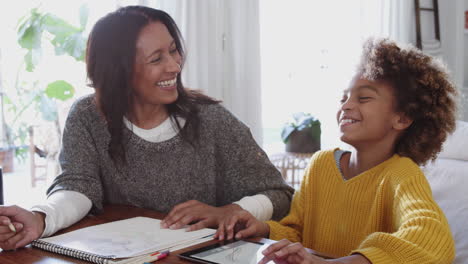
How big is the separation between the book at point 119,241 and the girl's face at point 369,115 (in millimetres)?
434

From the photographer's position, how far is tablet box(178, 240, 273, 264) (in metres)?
0.93

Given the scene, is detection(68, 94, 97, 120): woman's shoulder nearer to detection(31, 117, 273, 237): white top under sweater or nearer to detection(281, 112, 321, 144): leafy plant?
detection(31, 117, 273, 237): white top under sweater

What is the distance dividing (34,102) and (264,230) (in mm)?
3550

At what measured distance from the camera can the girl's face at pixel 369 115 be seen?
1.32 m

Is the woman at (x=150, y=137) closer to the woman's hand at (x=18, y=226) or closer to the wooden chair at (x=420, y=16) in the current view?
the woman's hand at (x=18, y=226)

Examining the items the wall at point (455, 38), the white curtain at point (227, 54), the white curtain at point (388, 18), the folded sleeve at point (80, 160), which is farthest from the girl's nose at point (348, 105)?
the wall at point (455, 38)

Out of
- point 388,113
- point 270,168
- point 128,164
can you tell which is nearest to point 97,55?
point 128,164

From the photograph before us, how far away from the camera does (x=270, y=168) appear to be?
1586mm

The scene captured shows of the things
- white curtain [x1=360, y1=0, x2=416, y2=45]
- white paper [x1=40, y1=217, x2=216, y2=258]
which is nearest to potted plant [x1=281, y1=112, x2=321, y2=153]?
white curtain [x1=360, y1=0, x2=416, y2=45]

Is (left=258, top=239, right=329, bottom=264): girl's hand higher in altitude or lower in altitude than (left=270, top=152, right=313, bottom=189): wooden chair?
higher

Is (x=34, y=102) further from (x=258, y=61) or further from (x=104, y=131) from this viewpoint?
(x=104, y=131)

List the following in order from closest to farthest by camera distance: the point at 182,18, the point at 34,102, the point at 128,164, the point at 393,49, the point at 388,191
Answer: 1. the point at 388,191
2. the point at 393,49
3. the point at 128,164
4. the point at 182,18
5. the point at 34,102

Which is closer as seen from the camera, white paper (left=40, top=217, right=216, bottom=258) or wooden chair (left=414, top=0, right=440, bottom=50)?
white paper (left=40, top=217, right=216, bottom=258)

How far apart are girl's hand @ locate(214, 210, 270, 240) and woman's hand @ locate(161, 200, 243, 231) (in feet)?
0.23
